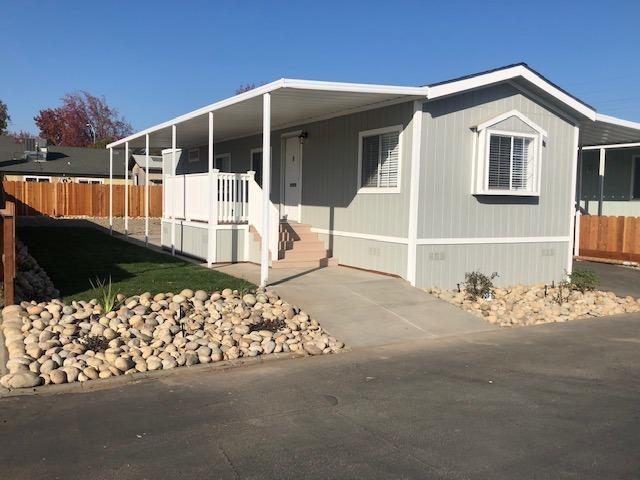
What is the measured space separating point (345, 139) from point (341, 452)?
8930mm

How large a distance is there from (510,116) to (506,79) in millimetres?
723

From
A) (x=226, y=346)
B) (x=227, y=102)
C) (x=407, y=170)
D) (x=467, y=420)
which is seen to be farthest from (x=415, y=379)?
(x=227, y=102)

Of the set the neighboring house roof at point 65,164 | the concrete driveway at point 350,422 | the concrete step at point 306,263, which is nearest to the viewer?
the concrete driveway at point 350,422

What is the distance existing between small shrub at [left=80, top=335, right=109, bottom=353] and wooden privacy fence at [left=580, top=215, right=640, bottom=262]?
48.2ft

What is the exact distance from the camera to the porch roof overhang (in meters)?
9.66

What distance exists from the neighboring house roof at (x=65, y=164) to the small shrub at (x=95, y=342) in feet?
109

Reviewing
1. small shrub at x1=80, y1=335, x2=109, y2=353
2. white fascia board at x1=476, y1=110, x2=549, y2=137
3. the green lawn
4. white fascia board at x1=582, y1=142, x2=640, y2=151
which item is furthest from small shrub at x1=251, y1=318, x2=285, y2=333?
white fascia board at x1=582, y1=142, x2=640, y2=151

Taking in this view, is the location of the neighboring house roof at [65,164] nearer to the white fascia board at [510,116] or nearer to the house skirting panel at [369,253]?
the house skirting panel at [369,253]

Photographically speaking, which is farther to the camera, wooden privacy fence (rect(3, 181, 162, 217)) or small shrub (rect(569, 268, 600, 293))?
wooden privacy fence (rect(3, 181, 162, 217))

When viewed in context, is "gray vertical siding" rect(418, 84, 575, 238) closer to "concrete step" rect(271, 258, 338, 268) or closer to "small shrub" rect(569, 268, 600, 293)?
"small shrub" rect(569, 268, 600, 293)

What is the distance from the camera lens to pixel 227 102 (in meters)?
11.1

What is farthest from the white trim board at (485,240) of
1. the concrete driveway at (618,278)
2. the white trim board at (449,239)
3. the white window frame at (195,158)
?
the white window frame at (195,158)

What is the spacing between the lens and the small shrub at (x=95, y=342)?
686cm

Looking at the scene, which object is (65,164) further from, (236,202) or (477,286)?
(477,286)
